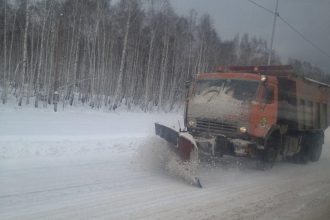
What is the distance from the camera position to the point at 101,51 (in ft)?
118

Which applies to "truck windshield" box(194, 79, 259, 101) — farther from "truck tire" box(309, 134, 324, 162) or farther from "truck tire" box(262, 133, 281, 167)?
"truck tire" box(309, 134, 324, 162)

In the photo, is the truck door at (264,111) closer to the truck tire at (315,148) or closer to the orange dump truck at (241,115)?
the orange dump truck at (241,115)

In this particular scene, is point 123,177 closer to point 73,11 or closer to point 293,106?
point 293,106

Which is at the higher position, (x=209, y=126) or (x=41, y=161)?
(x=209, y=126)

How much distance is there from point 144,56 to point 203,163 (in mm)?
28959

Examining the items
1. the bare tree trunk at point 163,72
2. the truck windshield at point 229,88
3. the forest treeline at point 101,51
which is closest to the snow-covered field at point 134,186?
the truck windshield at point 229,88

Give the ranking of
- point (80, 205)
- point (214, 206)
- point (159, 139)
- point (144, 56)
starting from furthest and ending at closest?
point (144, 56) < point (159, 139) < point (214, 206) < point (80, 205)

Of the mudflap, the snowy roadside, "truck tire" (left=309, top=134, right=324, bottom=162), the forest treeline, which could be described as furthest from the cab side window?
the forest treeline

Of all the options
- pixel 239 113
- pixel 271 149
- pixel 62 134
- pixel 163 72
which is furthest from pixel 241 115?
pixel 163 72

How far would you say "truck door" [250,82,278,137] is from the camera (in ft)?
33.3

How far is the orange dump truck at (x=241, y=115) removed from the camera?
1002 centimetres

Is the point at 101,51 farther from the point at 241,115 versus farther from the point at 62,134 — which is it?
the point at 241,115

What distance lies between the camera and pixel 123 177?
28.0ft

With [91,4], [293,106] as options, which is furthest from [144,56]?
[293,106]
